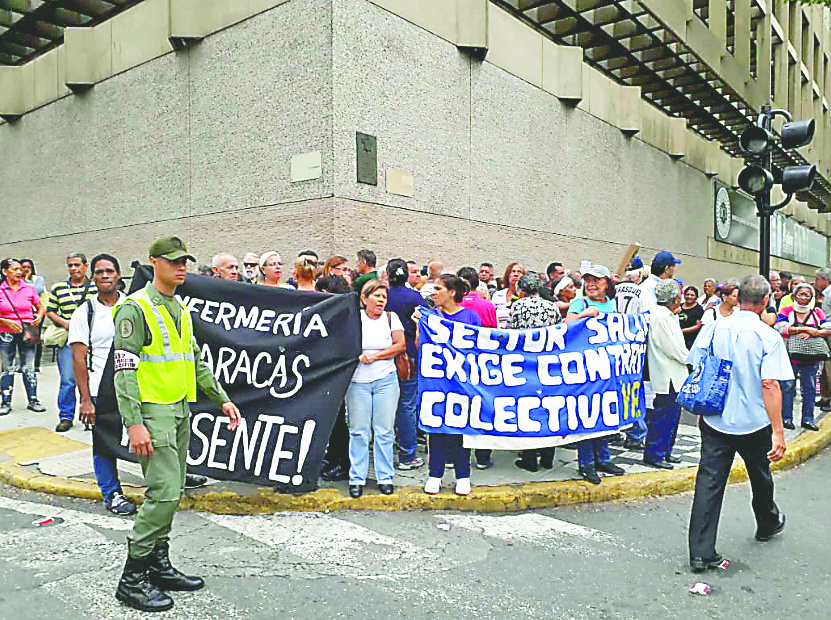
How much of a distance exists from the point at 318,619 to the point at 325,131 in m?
8.31

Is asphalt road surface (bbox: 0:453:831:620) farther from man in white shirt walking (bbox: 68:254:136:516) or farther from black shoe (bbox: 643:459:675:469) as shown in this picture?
black shoe (bbox: 643:459:675:469)

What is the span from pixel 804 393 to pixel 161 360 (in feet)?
26.4

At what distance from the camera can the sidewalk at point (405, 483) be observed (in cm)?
568

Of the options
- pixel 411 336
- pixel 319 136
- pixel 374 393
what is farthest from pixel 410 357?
pixel 319 136

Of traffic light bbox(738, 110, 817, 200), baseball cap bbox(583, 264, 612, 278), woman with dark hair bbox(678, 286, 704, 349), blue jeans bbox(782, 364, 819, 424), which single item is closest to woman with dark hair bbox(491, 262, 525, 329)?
woman with dark hair bbox(678, 286, 704, 349)

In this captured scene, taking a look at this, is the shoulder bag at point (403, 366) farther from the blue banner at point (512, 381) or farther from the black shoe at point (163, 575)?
the black shoe at point (163, 575)

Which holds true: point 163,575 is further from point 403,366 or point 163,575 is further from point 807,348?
point 807,348

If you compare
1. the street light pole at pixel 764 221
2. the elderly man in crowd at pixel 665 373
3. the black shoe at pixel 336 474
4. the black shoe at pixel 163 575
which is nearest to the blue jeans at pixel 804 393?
the street light pole at pixel 764 221

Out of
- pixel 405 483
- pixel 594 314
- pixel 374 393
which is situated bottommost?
pixel 405 483

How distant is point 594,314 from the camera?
6582mm

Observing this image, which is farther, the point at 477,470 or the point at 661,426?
the point at 661,426

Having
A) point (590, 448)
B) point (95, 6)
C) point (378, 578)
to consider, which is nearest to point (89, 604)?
point (378, 578)

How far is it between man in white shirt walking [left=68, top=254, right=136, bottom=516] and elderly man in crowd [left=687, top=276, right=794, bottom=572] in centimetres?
408

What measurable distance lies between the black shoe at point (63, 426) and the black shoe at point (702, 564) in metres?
6.58
